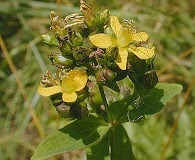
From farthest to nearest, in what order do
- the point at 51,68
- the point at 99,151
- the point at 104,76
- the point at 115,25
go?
the point at 51,68, the point at 99,151, the point at 115,25, the point at 104,76

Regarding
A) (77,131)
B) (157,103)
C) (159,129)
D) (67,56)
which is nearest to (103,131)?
(77,131)

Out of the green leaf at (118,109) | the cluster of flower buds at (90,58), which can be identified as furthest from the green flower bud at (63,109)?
the green leaf at (118,109)

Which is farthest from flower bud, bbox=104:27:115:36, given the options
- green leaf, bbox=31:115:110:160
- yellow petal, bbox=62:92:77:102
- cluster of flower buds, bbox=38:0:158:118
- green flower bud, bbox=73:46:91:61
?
green leaf, bbox=31:115:110:160

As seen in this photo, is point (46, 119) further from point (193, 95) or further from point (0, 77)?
point (193, 95)

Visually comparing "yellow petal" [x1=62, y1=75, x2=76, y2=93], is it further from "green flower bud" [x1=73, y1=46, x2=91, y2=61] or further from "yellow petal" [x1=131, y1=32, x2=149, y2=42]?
"yellow petal" [x1=131, y1=32, x2=149, y2=42]

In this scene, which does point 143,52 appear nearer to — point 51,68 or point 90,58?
point 90,58

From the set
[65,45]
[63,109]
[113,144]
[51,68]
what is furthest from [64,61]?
[51,68]
